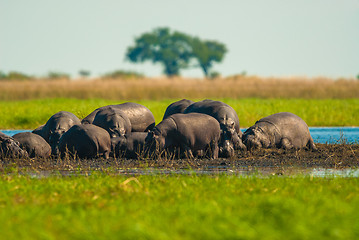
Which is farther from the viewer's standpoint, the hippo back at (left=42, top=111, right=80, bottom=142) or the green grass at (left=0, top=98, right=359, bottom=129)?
the green grass at (left=0, top=98, right=359, bottom=129)

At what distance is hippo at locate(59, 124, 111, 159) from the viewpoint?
39.8ft

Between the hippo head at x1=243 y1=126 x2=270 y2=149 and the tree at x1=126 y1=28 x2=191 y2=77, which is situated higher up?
the tree at x1=126 y1=28 x2=191 y2=77

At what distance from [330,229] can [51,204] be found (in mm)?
3202

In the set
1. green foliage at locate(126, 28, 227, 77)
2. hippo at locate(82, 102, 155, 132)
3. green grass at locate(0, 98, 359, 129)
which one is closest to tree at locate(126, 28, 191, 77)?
green foliage at locate(126, 28, 227, 77)

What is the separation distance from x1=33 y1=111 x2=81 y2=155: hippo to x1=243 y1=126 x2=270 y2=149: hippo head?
4122 millimetres

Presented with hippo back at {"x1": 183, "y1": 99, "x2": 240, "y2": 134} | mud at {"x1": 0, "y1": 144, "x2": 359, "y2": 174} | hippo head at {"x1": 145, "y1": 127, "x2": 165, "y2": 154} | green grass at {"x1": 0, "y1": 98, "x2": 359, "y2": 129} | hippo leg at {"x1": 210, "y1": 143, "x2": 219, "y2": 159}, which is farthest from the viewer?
green grass at {"x1": 0, "y1": 98, "x2": 359, "y2": 129}

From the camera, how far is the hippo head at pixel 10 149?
1208cm

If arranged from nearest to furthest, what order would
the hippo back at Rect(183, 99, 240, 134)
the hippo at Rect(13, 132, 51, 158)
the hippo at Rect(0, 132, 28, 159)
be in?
the hippo at Rect(0, 132, 28, 159) → the hippo at Rect(13, 132, 51, 158) → the hippo back at Rect(183, 99, 240, 134)

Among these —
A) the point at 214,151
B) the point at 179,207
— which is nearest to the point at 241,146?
the point at 214,151

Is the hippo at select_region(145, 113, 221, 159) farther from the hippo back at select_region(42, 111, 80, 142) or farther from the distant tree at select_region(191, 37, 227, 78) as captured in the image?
the distant tree at select_region(191, 37, 227, 78)

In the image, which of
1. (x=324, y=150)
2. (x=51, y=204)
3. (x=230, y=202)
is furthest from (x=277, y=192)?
(x=324, y=150)

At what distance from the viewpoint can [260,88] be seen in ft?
114

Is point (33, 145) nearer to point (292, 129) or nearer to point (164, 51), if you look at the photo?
point (292, 129)

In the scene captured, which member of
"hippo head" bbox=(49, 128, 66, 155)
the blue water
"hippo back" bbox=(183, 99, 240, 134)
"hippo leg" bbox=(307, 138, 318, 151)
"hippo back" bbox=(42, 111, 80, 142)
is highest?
"hippo back" bbox=(183, 99, 240, 134)
